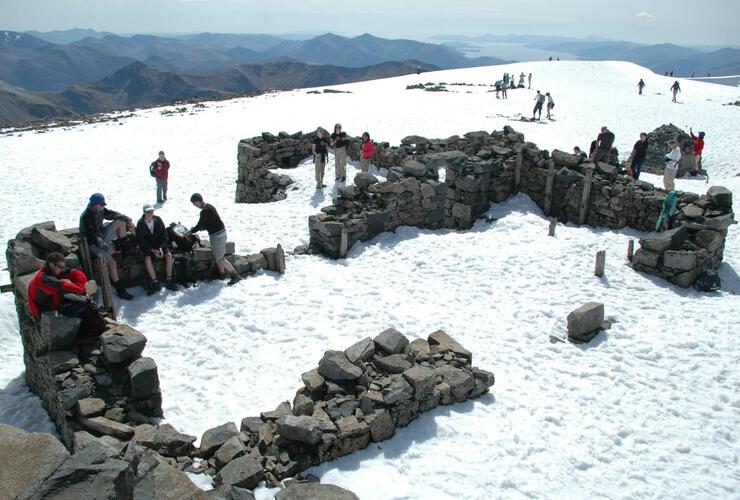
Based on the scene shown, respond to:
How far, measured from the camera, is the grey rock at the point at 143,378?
29.1 ft

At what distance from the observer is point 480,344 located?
12.0 m

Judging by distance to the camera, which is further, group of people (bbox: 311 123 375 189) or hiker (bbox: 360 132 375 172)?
hiker (bbox: 360 132 375 172)

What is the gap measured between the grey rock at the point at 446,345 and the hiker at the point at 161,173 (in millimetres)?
15269

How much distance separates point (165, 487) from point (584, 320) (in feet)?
32.0

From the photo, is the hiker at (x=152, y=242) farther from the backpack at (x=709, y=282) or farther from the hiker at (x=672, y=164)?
the hiker at (x=672, y=164)

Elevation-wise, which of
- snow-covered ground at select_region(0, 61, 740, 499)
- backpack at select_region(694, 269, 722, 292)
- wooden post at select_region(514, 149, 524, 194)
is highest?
wooden post at select_region(514, 149, 524, 194)

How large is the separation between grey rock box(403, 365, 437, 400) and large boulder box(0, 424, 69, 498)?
18.3 ft

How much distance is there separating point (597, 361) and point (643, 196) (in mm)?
8764

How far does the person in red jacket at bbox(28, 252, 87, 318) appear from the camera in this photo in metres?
9.08

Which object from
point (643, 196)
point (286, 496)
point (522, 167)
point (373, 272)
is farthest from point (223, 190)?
point (286, 496)

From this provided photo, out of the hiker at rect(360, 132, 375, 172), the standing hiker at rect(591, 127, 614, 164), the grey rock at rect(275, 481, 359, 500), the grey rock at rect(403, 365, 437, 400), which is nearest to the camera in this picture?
the grey rock at rect(275, 481, 359, 500)

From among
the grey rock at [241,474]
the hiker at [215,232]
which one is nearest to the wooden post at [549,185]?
the hiker at [215,232]

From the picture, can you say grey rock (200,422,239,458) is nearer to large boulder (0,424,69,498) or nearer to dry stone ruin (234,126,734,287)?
large boulder (0,424,69,498)

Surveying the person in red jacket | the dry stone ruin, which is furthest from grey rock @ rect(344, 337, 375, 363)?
the dry stone ruin
